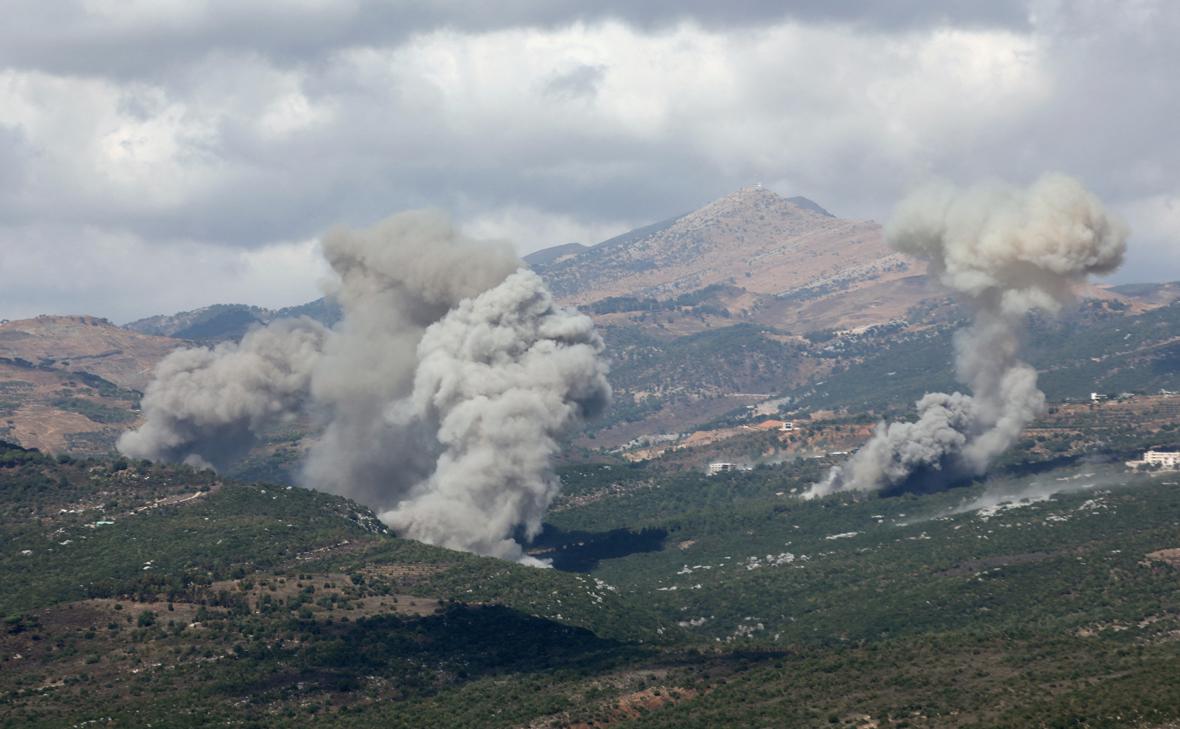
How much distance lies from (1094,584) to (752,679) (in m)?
44.3

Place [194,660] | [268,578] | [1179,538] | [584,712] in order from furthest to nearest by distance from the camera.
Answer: [1179,538] → [268,578] → [194,660] → [584,712]

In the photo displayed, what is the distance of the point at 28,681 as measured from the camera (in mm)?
115500

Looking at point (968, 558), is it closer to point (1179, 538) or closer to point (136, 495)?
point (1179, 538)

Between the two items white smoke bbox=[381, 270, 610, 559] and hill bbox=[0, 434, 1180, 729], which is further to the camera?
white smoke bbox=[381, 270, 610, 559]

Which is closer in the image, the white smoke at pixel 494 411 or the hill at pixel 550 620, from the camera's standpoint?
the hill at pixel 550 620

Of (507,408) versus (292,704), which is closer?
(292,704)

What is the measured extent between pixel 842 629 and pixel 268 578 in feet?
162

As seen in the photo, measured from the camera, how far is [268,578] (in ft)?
483

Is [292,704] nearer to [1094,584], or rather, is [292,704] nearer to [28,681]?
[28,681]

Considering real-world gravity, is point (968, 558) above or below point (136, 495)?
below

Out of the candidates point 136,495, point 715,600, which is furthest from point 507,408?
point 136,495

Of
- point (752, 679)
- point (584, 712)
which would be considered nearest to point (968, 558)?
point (752, 679)

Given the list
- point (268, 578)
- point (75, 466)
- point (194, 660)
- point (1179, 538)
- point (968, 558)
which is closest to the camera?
point (194, 660)

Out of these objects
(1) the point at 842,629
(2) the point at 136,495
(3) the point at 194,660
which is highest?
(2) the point at 136,495
